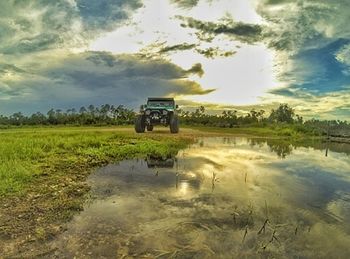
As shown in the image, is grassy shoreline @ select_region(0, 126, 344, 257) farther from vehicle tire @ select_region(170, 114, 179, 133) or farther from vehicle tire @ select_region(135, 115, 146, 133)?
vehicle tire @ select_region(135, 115, 146, 133)

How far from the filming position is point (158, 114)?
26.7m

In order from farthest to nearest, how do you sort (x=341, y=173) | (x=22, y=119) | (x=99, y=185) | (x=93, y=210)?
(x=22, y=119)
(x=341, y=173)
(x=99, y=185)
(x=93, y=210)

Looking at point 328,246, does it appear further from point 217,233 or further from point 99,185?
point 99,185

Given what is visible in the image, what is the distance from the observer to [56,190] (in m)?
8.08

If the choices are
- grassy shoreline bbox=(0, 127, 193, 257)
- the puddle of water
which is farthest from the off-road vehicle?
the puddle of water

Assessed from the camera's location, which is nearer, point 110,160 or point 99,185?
point 99,185

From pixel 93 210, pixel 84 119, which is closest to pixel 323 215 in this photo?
pixel 93 210

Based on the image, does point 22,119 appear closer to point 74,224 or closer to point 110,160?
point 110,160

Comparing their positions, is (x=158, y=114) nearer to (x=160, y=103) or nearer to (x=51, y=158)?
(x=160, y=103)

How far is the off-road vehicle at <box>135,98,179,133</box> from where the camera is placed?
2662cm

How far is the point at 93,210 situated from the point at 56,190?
6.03 feet

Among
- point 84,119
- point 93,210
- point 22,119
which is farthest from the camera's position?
point 22,119

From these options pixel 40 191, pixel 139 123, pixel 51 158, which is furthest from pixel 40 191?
pixel 139 123

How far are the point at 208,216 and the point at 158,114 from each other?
805 inches
